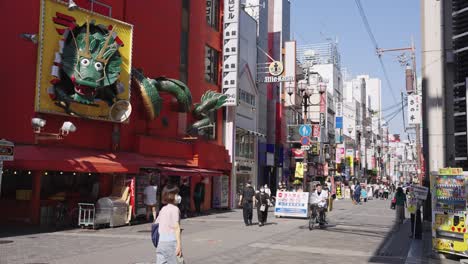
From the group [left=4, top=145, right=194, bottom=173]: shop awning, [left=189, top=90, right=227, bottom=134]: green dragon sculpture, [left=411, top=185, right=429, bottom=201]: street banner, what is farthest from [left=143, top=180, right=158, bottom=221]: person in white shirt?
[left=411, top=185, right=429, bottom=201]: street banner

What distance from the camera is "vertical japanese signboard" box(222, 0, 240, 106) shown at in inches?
1147

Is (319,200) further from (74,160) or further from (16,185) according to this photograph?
(16,185)

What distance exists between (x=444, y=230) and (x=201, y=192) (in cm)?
1432

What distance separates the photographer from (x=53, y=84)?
1758 cm

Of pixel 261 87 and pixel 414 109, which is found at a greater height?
pixel 261 87

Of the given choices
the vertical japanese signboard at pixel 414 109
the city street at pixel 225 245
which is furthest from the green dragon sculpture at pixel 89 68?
the vertical japanese signboard at pixel 414 109

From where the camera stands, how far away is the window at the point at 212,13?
2944cm

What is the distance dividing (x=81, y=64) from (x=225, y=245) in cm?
904

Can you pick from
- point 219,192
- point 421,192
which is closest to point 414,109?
point 219,192

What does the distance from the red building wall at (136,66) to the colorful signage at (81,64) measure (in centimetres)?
37

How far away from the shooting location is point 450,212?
44.0 feet

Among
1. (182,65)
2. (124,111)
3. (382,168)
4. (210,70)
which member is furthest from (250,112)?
(382,168)

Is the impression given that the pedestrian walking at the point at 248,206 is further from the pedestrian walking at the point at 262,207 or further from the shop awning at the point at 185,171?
the shop awning at the point at 185,171

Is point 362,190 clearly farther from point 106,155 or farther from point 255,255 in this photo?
point 255,255
